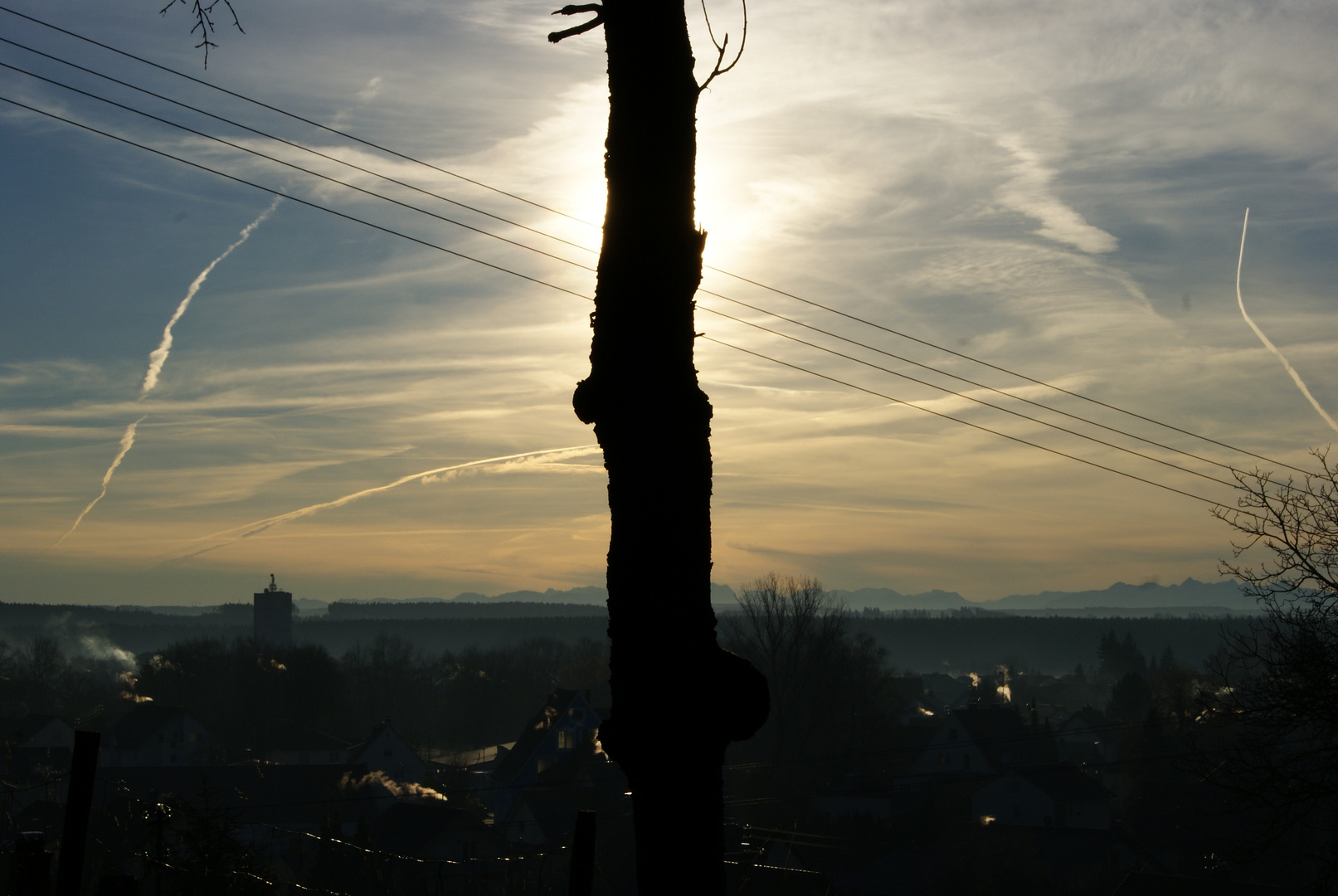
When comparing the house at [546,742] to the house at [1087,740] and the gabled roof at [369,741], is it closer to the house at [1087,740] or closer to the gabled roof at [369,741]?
the gabled roof at [369,741]

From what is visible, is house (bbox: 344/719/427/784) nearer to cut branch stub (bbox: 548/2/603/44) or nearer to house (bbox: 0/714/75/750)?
house (bbox: 0/714/75/750)

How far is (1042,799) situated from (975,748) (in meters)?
11.2

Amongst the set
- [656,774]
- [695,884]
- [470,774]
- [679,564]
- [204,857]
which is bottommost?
[470,774]

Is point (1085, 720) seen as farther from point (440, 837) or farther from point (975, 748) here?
point (440, 837)

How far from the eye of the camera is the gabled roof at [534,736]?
5428cm

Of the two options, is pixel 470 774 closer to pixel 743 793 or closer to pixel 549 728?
pixel 549 728

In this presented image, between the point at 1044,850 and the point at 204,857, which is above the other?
the point at 204,857

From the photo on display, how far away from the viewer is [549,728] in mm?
55500

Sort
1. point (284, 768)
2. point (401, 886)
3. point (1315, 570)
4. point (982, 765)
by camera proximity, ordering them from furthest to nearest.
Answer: point (982, 765), point (284, 768), point (401, 886), point (1315, 570)

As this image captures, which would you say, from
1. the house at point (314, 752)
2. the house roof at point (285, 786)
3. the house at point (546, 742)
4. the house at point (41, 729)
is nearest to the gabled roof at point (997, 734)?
the house at point (546, 742)

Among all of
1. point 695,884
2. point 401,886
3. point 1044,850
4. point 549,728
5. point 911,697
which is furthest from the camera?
point 911,697

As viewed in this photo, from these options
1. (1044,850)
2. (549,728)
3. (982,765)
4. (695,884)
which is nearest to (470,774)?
→ (549,728)

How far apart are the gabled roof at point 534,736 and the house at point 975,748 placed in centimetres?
2116

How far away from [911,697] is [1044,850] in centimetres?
8024
